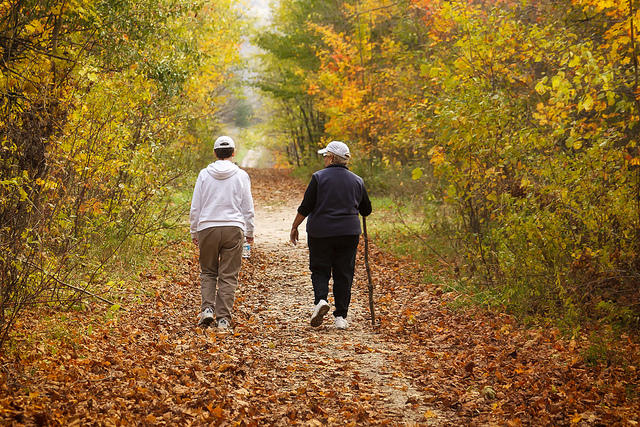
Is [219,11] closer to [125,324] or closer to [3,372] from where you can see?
[125,324]

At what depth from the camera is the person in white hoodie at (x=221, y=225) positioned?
25.1ft

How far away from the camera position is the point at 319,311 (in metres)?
7.72

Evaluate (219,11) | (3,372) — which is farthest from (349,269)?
(219,11)

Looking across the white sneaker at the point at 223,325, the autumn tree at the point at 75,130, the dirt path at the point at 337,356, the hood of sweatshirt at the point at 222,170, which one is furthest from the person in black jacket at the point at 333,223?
the autumn tree at the point at 75,130

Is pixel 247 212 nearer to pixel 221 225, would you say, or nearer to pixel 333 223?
pixel 221 225

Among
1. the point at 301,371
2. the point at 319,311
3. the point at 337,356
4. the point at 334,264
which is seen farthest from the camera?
the point at 334,264

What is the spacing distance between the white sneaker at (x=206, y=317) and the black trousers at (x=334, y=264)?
50.8 inches

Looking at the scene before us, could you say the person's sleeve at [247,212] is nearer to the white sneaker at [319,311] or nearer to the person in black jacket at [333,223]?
the person in black jacket at [333,223]

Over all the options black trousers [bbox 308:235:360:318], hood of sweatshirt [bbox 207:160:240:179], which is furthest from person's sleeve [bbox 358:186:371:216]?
hood of sweatshirt [bbox 207:160:240:179]

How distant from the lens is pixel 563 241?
7.04 meters

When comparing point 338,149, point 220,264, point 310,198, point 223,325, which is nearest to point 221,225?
point 220,264

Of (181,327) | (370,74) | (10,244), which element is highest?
(370,74)

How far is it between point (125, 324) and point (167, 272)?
3.28m

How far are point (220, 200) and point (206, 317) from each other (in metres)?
1.44
